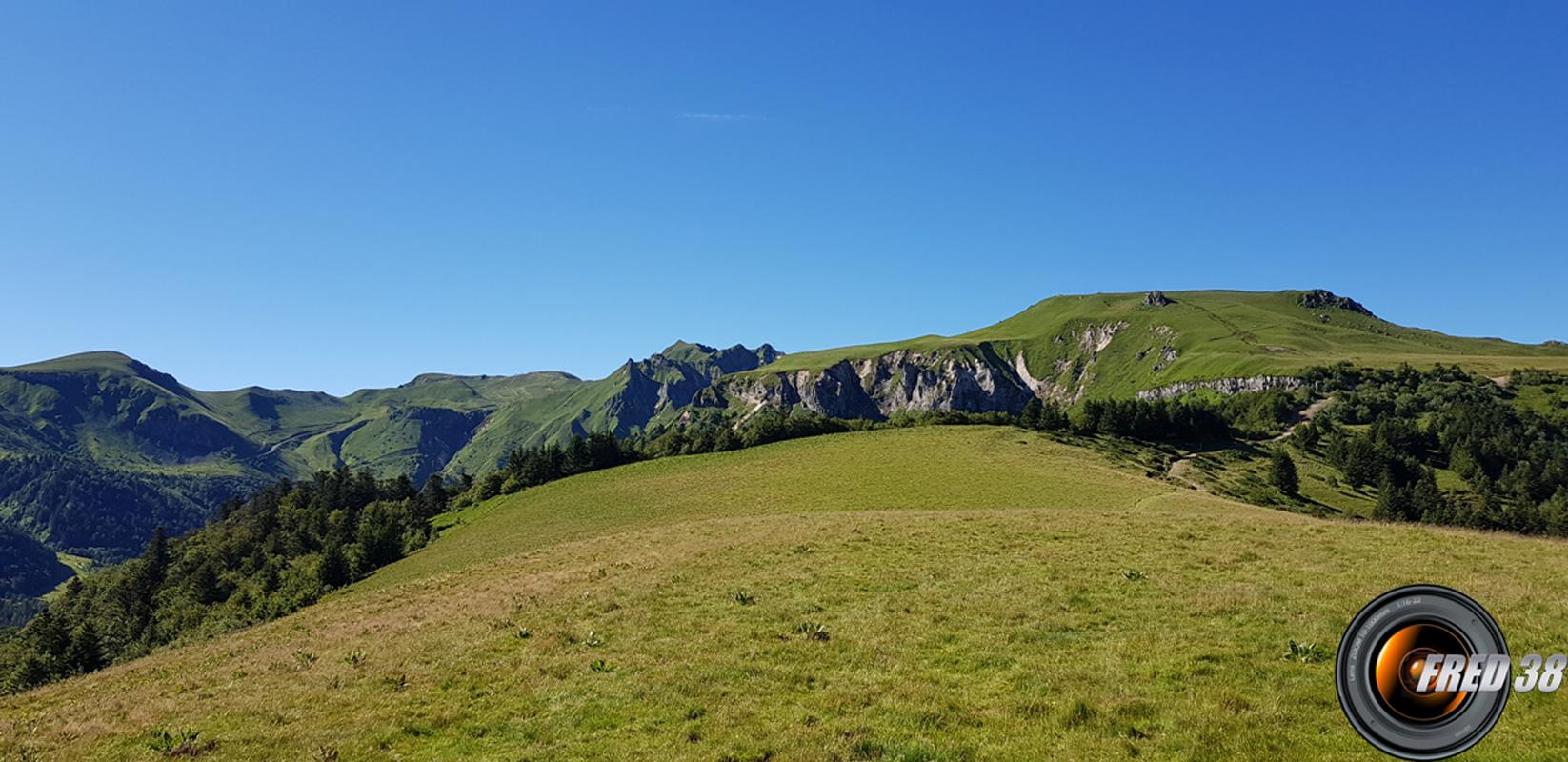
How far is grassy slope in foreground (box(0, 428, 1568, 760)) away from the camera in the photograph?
44.0ft

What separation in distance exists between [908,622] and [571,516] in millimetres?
66038

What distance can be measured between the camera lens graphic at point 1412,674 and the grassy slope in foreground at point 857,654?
1191 mm

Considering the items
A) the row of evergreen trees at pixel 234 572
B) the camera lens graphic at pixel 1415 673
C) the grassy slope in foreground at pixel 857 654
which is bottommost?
the row of evergreen trees at pixel 234 572

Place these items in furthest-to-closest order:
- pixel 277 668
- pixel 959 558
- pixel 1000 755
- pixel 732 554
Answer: pixel 732 554 < pixel 959 558 < pixel 277 668 < pixel 1000 755

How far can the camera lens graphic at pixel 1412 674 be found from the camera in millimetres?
10062

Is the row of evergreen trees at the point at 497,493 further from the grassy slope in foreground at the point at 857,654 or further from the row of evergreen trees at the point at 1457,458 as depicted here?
the grassy slope in foreground at the point at 857,654

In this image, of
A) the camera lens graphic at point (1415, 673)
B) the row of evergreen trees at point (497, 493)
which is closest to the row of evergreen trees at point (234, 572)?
the row of evergreen trees at point (497, 493)

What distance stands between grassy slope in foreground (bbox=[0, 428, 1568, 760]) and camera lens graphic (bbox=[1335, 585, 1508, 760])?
119 centimetres

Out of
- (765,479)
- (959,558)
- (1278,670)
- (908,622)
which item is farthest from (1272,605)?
(765,479)

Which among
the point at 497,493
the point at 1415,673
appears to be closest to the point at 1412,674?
the point at 1415,673

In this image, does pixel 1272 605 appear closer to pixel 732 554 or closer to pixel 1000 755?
pixel 1000 755

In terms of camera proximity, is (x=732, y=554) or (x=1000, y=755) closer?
(x=1000, y=755)

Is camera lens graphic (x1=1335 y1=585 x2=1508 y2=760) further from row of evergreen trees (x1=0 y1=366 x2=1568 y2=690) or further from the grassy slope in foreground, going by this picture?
row of evergreen trees (x1=0 y1=366 x2=1568 y2=690)

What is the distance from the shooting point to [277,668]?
23094 mm
